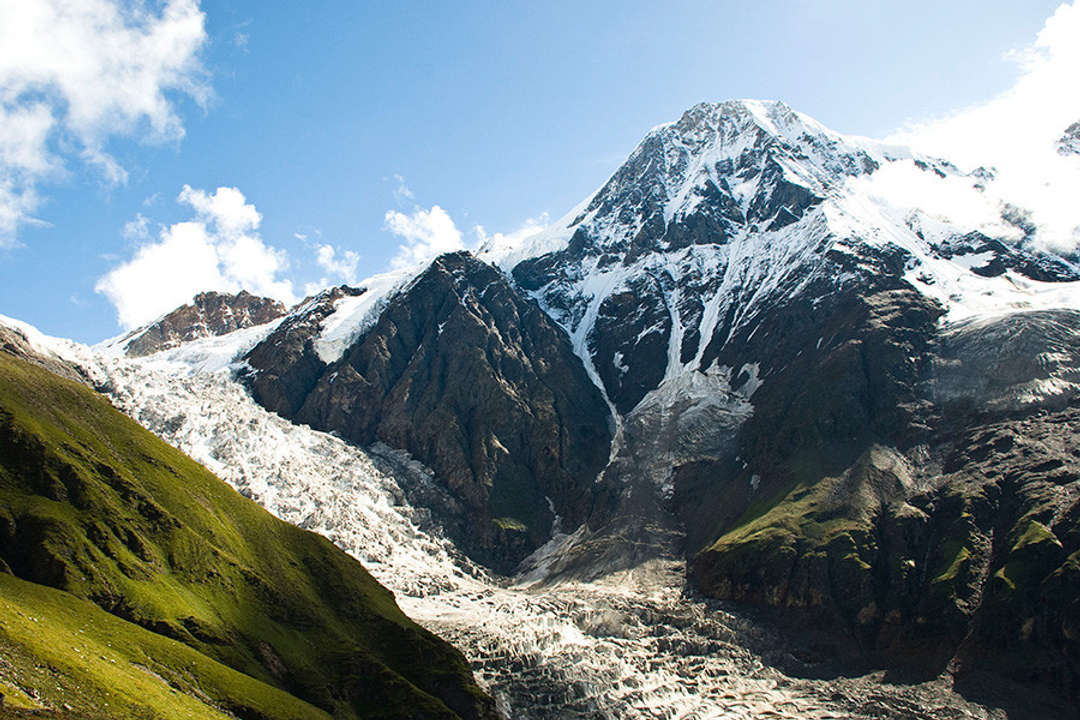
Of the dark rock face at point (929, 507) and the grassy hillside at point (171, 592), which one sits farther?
the dark rock face at point (929, 507)

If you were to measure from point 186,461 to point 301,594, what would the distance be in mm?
34652

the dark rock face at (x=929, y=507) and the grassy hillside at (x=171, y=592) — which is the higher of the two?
the dark rock face at (x=929, y=507)

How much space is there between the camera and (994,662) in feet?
397

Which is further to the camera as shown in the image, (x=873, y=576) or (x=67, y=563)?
(x=873, y=576)

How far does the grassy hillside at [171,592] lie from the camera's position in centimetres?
7588

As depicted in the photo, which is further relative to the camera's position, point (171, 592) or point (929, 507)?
point (929, 507)

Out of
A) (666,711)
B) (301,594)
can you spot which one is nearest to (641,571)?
(666,711)

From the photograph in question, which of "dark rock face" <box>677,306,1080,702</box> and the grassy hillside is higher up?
"dark rock face" <box>677,306,1080,702</box>

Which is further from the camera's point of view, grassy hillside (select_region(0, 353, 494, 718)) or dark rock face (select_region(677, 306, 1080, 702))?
dark rock face (select_region(677, 306, 1080, 702))

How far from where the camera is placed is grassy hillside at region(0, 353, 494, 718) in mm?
75875

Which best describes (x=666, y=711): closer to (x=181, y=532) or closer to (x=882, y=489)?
(x=882, y=489)

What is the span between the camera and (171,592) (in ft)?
314

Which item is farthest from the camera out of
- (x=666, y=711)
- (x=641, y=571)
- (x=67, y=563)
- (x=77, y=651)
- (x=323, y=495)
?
(x=323, y=495)

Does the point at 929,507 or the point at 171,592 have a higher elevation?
the point at 929,507
